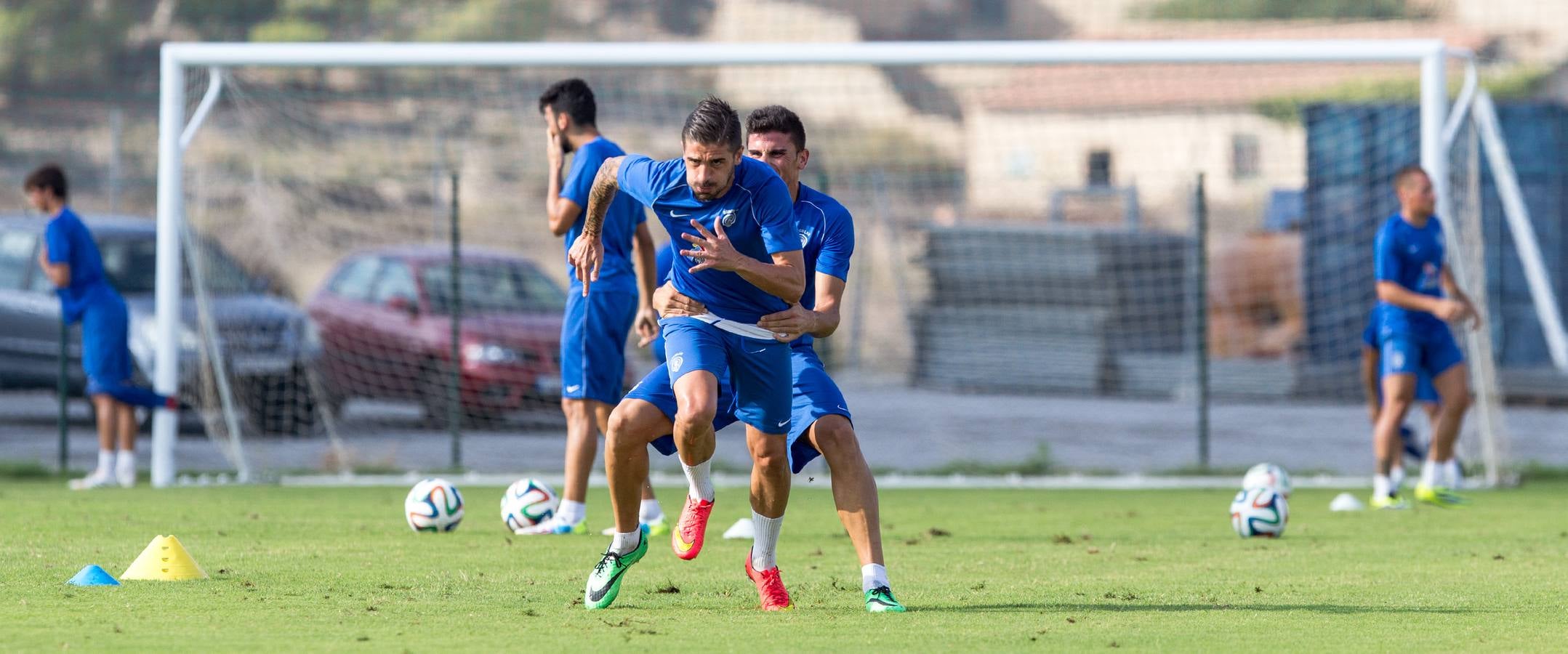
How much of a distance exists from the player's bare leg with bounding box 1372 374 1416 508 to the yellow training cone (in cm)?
659

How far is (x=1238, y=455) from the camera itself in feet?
48.9

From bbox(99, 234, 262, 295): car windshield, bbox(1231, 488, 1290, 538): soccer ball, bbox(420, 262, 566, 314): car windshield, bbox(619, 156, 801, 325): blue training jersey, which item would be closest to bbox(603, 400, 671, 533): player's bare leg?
bbox(619, 156, 801, 325): blue training jersey

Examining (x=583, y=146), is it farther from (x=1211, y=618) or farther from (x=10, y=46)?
(x=10, y=46)

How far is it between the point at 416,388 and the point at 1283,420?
864cm

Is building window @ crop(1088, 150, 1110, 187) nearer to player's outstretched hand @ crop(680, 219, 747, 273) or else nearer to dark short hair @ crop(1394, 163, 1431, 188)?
dark short hair @ crop(1394, 163, 1431, 188)

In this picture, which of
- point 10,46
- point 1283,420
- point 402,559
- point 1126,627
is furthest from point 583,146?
point 10,46

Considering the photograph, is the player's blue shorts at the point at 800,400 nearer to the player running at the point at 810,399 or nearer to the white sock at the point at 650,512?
the player running at the point at 810,399

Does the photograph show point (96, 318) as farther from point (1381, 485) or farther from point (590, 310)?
point (1381, 485)

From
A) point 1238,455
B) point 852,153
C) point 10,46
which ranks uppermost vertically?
point 10,46

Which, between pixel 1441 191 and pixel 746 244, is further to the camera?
pixel 1441 191

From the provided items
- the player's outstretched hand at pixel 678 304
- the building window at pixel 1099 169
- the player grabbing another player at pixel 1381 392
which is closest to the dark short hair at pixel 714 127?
the player's outstretched hand at pixel 678 304

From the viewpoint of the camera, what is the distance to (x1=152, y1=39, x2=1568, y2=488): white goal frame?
454 inches

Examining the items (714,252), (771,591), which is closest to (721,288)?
(714,252)

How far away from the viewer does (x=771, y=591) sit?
6004mm
